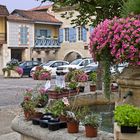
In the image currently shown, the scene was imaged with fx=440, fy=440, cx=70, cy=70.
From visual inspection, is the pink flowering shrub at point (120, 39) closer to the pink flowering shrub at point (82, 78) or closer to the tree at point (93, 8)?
the tree at point (93, 8)

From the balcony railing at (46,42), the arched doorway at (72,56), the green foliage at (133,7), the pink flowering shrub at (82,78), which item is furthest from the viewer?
the arched doorway at (72,56)

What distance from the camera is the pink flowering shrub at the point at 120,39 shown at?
5414 mm

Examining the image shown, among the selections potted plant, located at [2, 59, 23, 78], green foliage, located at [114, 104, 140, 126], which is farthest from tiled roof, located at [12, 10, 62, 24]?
green foliage, located at [114, 104, 140, 126]

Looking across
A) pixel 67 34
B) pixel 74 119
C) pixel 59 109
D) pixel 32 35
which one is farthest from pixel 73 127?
pixel 67 34

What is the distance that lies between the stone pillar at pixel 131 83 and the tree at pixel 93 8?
5992 mm

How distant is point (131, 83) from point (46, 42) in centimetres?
4157

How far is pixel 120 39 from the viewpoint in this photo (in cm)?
548

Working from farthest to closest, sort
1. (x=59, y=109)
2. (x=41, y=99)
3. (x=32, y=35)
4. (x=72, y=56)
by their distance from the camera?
(x=72, y=56) → (x=32, y=35) → (x=41, y=99) → (x=59, y=109)

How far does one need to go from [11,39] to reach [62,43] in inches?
283

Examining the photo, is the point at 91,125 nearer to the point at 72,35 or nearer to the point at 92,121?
the point at 92,121

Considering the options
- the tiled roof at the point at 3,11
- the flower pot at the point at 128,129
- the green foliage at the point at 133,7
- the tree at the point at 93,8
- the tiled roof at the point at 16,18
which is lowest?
the flower pot at the point at 128,129

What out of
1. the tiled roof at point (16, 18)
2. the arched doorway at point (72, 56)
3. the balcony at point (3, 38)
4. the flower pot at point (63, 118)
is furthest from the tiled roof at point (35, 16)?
the flower pot at point (63, 118)

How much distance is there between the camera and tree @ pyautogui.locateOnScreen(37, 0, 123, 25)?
1237cm

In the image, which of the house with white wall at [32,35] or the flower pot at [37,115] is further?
the house with white wall at [32,35]
